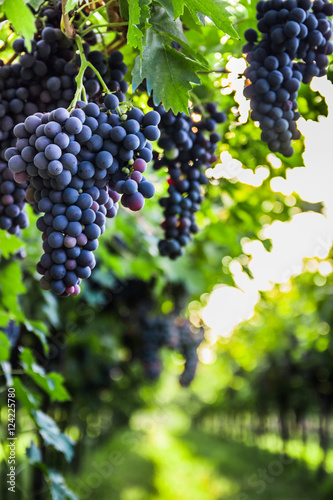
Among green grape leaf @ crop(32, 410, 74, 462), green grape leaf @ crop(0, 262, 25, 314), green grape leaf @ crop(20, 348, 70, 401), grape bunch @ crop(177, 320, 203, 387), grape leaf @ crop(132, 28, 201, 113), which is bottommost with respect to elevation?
grape bunch @ crop(177, 320, 203, 387)

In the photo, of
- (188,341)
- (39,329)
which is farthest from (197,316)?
(39,329)

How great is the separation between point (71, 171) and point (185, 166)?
740 mm

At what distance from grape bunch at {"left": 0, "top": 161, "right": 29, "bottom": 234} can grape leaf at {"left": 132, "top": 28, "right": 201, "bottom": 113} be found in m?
0.54

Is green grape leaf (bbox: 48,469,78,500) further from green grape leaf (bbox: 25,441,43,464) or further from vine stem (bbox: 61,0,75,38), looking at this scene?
vine stem (bbox: 61,0,75,38)

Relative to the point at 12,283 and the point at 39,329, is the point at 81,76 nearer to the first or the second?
the point at 12,283

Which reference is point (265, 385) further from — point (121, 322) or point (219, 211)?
point (219, 211)

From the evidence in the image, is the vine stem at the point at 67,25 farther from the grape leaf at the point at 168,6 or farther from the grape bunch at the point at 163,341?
the grape bunch at the point at 163,341

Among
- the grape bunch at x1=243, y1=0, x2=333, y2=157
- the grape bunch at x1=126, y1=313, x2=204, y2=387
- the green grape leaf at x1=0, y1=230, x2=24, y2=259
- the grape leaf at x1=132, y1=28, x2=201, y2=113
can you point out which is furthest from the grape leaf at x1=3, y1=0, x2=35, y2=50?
the grape bunch at x1=126, y1=313, x2=204, y2=387

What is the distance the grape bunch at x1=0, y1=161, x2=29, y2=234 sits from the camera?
5.32 ft

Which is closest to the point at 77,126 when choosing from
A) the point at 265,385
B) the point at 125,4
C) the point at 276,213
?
the point at 125,4

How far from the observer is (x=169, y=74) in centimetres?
143

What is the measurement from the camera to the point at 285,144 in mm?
1646

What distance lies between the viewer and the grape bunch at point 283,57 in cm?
153

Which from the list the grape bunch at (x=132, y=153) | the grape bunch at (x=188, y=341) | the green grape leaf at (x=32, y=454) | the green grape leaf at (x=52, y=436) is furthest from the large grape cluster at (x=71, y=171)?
the grape bunch at (x=188, y=341)
